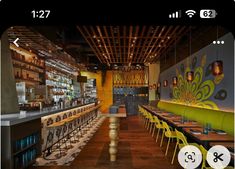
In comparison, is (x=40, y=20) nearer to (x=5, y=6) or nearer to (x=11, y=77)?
(x=5, y=6)

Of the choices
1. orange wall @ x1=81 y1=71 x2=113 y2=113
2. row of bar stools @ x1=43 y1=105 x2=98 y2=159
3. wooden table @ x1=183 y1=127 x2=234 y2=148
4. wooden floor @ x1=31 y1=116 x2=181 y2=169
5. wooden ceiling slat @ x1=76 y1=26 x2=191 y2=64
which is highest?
wooden ceiling slat @ x1=76 y1=26 x2=191 y2=64

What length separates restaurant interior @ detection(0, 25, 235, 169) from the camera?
178 inches

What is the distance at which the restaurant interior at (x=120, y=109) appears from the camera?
14.8ft

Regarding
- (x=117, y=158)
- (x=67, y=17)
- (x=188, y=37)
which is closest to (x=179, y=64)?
(x=188, y=37)

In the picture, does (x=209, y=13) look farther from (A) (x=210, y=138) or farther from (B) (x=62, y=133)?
(B) (x=62, y=133)

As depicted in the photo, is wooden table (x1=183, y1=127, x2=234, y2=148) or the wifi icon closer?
the wifi icon

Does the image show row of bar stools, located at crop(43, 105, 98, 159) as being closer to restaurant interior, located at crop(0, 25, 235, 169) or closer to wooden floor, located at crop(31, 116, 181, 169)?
restaurant interior, located at crop(0, 25, 235, 169)

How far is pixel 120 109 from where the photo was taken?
8.35 metres

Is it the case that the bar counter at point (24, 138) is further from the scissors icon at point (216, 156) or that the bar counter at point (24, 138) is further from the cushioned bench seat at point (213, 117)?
the cushioned bench seat at point (213, 117)

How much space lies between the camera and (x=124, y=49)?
35.3 feet

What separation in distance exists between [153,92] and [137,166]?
13.0 metres

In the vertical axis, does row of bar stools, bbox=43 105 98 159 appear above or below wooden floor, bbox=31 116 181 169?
above

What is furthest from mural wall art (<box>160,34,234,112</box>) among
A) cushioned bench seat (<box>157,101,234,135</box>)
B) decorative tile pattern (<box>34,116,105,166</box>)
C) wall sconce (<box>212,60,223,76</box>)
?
decorative tile pattern (<box>34,116,105,166</box>)

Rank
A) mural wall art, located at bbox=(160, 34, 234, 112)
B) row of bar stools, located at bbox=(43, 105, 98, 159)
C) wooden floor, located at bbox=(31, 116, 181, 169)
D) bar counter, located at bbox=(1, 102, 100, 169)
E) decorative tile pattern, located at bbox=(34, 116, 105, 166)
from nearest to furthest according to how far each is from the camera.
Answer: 1. bar counter, located at bbox=(1, 102, 100, 169)
2. wooden floor, located at bbox=(31, 116, 181, 169)
3. decorative tile pattern, located at bbox=(34, 116, 105, 166)
4. mural wall art, located at bbox=(160, 34, 234, 112)
5. row of bar stools, located at bbox=(43, 105, 98, 159)
